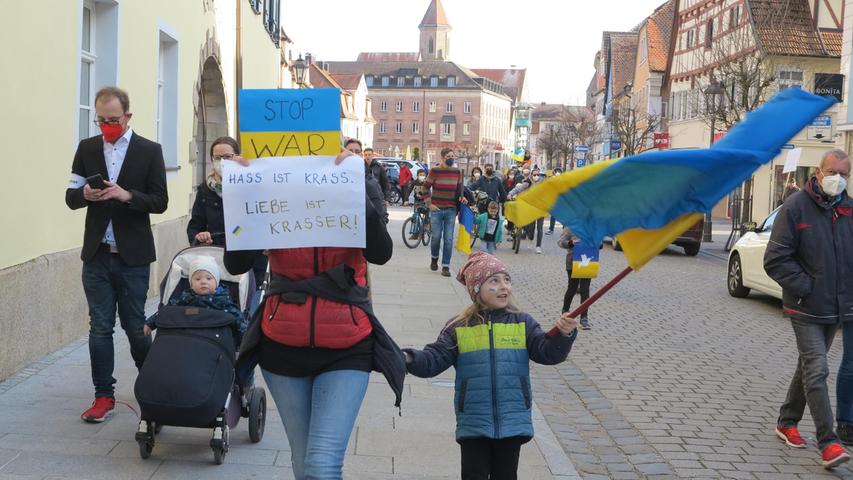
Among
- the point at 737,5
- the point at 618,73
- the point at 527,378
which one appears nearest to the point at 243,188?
the point at 527,378

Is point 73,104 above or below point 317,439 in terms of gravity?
above

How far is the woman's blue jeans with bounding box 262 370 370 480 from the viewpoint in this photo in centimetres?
374

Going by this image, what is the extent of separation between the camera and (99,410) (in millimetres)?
6145

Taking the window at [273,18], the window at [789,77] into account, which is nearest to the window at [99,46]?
the window at [273,18]

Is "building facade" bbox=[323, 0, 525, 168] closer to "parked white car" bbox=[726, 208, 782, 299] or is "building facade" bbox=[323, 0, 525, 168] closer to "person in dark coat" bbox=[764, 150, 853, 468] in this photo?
"parked white car" bbox=[726, 208, 782, 299]

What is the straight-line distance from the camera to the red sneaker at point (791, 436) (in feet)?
21.7

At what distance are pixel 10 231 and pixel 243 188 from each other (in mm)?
4141

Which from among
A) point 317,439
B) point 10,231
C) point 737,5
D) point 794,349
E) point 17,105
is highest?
point 737,5

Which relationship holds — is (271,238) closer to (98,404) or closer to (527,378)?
(527,378)

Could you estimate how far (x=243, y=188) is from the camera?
13.1ft

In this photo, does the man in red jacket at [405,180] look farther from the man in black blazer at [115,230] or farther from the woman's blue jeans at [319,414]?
the woman's blue jeans at [319,414]

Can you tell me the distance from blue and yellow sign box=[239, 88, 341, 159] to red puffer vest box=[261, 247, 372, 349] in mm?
409

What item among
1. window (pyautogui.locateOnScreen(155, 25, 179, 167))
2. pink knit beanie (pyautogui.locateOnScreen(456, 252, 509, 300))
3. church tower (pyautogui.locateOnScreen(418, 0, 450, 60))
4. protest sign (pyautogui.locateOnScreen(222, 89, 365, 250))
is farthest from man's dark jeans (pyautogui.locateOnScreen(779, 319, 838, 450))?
church tower (pyautogui.locateOnScreen(418, 0, 450, 60))

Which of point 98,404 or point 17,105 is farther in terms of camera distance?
point 17,105
